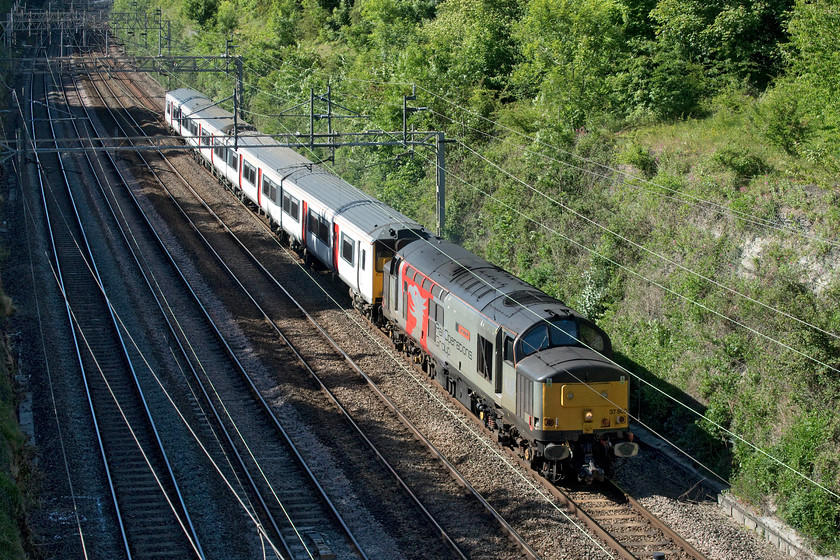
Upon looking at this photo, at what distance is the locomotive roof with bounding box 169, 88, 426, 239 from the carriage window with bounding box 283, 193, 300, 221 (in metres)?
0.52

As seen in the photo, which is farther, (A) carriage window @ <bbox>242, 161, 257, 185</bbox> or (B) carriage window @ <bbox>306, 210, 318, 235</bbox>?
(A) carriage window @ <bbox>242, 161, 257, 185</bbox>

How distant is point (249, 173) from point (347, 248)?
1055cm

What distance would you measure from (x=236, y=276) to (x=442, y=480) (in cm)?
1378

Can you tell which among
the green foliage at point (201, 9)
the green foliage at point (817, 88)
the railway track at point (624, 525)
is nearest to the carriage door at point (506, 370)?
the railway track at point (624, 525)

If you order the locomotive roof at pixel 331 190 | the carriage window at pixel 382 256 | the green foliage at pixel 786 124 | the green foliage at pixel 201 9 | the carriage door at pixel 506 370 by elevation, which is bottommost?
the carriage door at pixel 506 370

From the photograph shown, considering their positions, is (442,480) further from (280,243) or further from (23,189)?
(23,189)

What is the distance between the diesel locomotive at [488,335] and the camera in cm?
1520

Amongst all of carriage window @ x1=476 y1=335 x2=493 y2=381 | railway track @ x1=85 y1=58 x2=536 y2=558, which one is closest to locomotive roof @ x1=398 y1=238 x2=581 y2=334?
carriage window @ x1=476 y1=335 x2=493 y2=381

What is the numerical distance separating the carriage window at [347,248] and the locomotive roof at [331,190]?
20.8 inches

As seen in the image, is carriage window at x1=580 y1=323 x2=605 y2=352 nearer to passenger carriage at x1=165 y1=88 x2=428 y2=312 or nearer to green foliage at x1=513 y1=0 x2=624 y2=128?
passenger carriage at x1=165 y1=88 x2=428 y2=312

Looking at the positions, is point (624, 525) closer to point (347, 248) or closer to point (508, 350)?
point (508, 350)

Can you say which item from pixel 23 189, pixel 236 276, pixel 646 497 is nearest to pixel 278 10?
pixel 23 189

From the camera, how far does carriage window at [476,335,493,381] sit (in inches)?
648

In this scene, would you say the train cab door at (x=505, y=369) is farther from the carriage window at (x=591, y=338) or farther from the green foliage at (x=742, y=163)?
the green foliage at (x=742, y=163)
